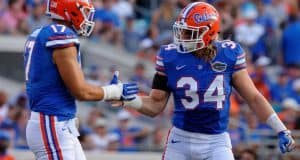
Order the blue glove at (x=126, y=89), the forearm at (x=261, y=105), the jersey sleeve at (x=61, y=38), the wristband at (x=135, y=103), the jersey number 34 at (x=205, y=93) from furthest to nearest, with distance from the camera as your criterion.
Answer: the forearm at (x=261, y=105)
the jersey number 34 at (x=205, y=93)
the wristband at (x=135, y=103)
the blue glove at (x=126, y=89)
the jersey sleeve at (x=61, y=38)

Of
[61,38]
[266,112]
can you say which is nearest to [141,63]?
[266,112]

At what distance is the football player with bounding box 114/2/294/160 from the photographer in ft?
25.5

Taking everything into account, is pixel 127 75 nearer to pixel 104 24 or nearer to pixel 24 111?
pixel 104 24

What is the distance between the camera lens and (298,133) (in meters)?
11.9

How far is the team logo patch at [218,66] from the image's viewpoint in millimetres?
7773

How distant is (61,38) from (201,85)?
1.24 metres

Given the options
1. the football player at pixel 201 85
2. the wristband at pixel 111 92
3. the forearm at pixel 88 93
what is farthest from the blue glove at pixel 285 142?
the forearm at pixel 88 93

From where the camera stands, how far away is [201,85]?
25.5ft

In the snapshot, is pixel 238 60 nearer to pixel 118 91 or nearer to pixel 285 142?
pixel 285 142

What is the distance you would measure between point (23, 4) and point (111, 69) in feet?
4.99

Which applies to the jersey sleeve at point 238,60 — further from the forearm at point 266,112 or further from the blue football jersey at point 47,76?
the blue football jersey at point 47,76

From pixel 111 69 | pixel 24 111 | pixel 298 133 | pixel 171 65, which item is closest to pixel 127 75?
pixel 111 69

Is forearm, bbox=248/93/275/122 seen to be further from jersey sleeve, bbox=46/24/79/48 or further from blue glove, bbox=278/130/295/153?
jersey sleeve, bbox=46/24/79/48

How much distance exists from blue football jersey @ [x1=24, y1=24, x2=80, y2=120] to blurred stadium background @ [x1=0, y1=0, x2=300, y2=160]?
3.92 meters
